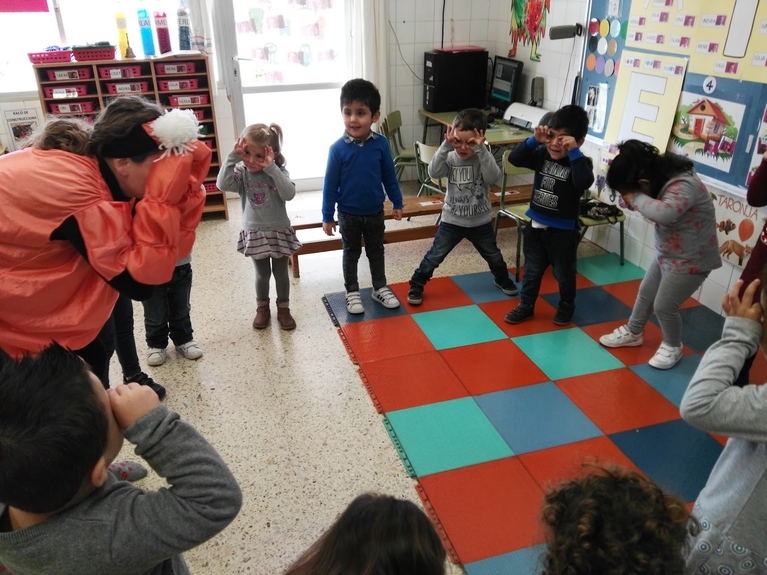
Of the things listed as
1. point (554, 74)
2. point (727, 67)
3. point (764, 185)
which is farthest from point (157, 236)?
point (554, 74)

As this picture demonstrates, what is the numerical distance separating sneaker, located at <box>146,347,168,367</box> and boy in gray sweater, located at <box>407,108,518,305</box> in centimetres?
A: 147

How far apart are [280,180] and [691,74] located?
7.88 ft

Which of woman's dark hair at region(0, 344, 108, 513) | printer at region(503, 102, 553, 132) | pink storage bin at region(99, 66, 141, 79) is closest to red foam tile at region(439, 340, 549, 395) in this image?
woman's dark hair at region(0, 344, 108, 513)

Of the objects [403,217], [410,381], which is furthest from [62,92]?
[410,381]

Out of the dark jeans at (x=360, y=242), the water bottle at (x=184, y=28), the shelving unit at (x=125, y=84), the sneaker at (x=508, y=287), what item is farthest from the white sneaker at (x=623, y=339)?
the water bottle at (x=184, y=28)

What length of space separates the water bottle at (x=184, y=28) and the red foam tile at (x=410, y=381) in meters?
3.27

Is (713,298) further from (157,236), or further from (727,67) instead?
(157,236)

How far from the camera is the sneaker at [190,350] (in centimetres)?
302

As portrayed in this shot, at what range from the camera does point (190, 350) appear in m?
3.02

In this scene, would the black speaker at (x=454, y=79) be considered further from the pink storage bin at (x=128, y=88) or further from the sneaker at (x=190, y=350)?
the sneaker at (x=190, y=350)

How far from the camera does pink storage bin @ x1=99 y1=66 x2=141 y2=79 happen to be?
445 centimetres

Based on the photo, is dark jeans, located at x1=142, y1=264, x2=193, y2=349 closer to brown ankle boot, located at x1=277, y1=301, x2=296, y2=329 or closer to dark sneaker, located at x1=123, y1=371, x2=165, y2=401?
dark sneaker, located at x1=123, y1=371, x2=165, y2=401

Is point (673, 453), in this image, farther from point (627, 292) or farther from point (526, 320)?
point (627, 292)

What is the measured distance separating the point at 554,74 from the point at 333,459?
355cm
